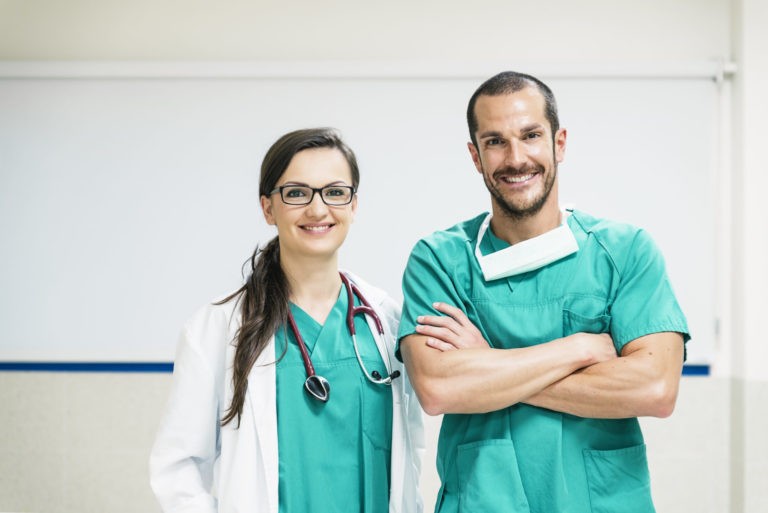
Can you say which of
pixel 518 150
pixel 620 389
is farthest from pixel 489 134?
pixel 620 389

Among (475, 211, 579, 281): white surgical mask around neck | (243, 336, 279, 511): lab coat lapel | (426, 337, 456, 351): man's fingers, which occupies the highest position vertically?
(475, 211, 579, 281): white surgical mask around neck

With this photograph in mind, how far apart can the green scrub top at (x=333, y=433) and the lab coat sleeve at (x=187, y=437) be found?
0.16 m

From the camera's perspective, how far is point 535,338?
150 centimetres

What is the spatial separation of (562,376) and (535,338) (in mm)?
117

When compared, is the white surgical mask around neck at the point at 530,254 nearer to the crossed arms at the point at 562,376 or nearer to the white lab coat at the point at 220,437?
the crossed arms at the point at 562,376

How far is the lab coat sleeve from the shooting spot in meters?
1.54

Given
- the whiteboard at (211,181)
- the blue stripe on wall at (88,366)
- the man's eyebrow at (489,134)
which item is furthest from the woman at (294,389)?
the blue stripe on wall at (88,366)

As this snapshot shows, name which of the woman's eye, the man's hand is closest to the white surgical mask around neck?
the man's hand

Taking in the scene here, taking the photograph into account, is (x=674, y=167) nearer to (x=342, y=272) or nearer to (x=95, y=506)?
(x=342, y=272)

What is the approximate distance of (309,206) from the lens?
5.26ft

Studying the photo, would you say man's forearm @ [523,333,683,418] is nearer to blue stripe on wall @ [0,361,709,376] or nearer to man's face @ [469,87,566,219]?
man's face @ [469,87,566,219]

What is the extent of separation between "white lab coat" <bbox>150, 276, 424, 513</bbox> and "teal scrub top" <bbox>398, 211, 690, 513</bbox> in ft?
0.72

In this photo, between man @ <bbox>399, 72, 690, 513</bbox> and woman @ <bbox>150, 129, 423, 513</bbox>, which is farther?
woman @ <bbox>150, 129, 423, 513</bbox>

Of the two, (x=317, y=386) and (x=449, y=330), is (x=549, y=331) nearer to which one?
(x=449, y=330)
